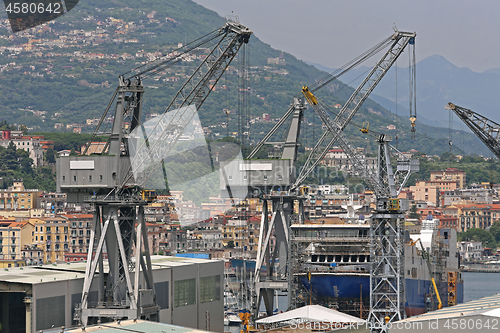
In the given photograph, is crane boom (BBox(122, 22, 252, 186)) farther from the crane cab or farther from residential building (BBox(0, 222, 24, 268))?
residential building (BBox(0, 222, 24, 268))

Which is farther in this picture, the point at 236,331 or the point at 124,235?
the point at 236,331

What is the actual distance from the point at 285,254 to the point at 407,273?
11935 millimetres

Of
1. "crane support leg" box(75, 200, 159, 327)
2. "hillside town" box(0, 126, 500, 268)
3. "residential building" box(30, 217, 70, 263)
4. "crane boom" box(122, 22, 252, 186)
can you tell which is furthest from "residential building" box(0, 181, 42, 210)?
"crane support leg" box(75, 200, 159, 327)

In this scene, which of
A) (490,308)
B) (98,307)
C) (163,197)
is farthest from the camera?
(163,197)

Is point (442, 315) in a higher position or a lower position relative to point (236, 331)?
higher

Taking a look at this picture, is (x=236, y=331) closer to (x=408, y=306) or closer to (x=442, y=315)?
(x=408, y=306)

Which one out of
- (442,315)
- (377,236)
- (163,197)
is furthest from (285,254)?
(163,197)

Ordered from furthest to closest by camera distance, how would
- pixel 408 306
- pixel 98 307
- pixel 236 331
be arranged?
pixel 236 331
pixel 408 306
pixel 98 307

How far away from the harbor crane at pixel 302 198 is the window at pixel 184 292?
7565 mm

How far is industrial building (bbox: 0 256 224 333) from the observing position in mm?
57281

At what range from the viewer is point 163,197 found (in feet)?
624

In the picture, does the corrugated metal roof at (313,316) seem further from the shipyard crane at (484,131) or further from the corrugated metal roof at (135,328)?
the shipyard crane at (484,131)

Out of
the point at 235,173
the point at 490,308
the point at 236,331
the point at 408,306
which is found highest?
the point at 235,173

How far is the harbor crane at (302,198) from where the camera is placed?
67.5 m
